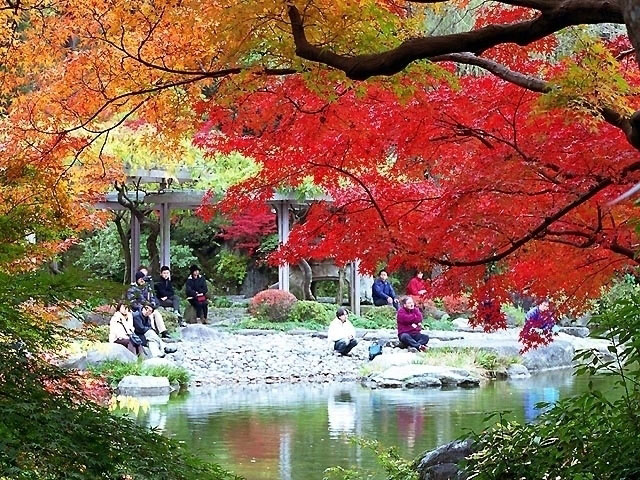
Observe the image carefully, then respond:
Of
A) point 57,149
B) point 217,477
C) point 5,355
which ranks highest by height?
point 57,149

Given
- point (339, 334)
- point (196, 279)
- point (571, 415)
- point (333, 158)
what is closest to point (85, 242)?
point (196, 279)

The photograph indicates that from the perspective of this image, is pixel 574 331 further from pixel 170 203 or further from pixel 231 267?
pixel 170 203

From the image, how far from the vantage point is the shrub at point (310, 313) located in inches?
747

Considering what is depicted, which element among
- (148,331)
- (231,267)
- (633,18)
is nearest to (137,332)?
(148,331)

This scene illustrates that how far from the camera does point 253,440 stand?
8.60m

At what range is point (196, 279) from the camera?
60.0 feet

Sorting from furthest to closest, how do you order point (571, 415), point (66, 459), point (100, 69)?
point (100, 69), point (571, 415), point (66, 459)

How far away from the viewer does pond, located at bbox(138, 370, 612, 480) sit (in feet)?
25.3

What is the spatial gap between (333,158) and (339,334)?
9565 mm

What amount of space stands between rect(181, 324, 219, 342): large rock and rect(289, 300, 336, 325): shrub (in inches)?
96.4

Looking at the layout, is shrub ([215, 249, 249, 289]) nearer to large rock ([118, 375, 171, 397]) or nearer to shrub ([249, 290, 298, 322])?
shrub ([249, 290, 298, 322])

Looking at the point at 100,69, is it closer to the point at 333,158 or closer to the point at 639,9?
the point at 333,158

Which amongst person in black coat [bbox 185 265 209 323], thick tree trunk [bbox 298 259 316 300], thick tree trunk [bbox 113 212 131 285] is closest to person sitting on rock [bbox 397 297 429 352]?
person in black coat [bbox 185 265 209 323]

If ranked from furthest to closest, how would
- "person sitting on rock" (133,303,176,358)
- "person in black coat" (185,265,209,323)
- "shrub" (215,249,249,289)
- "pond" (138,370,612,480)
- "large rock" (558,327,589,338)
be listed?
"shrub" (215,249,249,289) → "large rock" (558,327,589,338) → "person in black coat" (185,265,209,323) → "person sitting on rock" (133,303,176,358) → "pond" (138,370,612,480)
